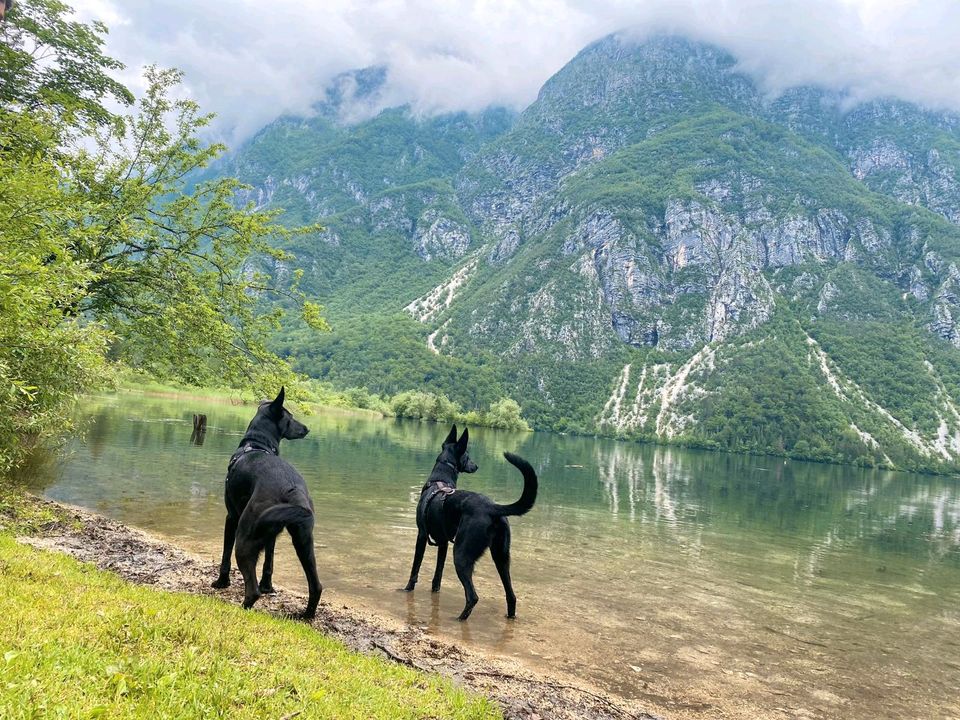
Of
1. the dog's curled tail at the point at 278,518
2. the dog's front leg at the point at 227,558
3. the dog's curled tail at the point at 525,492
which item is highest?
the dog's curled tail at the point at 525,492

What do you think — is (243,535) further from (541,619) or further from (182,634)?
(541,619)

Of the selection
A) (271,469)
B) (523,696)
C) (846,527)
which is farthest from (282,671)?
(846,527)

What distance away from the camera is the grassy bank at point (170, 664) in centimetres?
422

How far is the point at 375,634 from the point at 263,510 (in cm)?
234

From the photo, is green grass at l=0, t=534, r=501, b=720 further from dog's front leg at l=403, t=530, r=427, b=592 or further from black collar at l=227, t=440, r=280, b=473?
dog's front leg at l=403, t=530, r=427, b=592

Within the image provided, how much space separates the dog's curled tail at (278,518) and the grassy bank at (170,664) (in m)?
1.04

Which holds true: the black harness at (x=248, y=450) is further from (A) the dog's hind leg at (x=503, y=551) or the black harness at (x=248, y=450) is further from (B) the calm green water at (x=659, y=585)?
(A) the dog's hind leg at (x=503, y=551)

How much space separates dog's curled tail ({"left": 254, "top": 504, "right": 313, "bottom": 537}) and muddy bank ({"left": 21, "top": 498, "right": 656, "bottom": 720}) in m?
1.43

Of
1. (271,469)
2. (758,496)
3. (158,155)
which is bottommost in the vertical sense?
(758,496)

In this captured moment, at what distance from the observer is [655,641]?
34.6ft

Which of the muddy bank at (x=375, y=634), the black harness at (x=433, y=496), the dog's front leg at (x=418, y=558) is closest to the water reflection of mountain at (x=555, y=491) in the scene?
the black harness at (x=433, y=496)

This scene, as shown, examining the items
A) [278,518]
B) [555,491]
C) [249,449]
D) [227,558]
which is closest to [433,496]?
[249,449]

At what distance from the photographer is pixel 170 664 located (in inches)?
196

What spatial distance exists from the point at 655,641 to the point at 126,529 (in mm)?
11394
